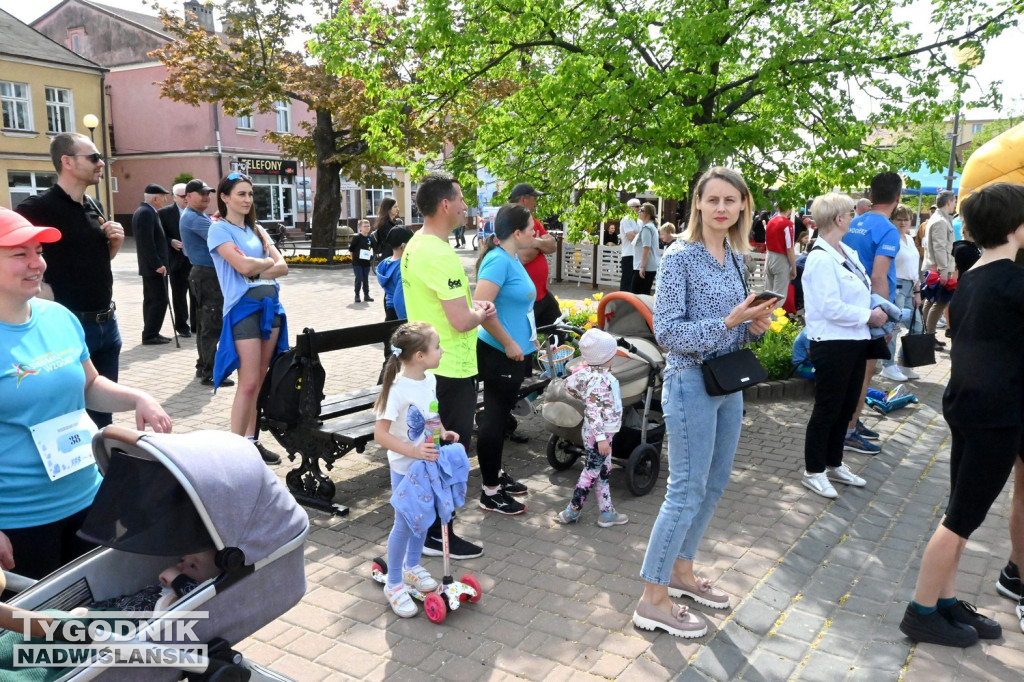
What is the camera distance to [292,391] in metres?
5.20

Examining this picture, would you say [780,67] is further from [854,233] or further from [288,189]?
[288,189]

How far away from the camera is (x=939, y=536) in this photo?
3523 millimetres

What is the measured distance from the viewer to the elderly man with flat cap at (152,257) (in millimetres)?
10336

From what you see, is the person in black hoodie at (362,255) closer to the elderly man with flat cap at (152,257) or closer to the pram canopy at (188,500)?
the elderly man with flat cap at (152,257)

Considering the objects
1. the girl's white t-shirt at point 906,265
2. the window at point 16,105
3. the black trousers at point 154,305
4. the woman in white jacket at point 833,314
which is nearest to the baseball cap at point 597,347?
the woman in white jacket at point 833,314

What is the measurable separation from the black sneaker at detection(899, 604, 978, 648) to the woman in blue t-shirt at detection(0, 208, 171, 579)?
11.8 feet

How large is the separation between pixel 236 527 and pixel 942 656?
3.17 m

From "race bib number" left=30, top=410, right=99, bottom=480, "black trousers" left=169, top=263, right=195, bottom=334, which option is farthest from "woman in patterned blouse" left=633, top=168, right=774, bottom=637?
"black trousers" left=169, top=263, right=195, bottom=334

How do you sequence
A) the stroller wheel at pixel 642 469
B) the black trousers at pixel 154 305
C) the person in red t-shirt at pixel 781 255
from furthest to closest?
the person in red t-shirt at pixel 781 255 → the black trousers at pixel 154 305 → the stroller wheel at pixel 642 469

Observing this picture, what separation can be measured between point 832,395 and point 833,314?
588mm

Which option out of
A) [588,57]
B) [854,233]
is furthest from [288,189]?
[854,233]

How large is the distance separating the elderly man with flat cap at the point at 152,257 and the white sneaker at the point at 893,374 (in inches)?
374

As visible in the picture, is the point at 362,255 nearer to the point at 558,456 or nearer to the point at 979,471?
the point at 558,456

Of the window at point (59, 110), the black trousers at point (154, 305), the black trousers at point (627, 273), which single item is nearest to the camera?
the black trousers at point (154, 305)
